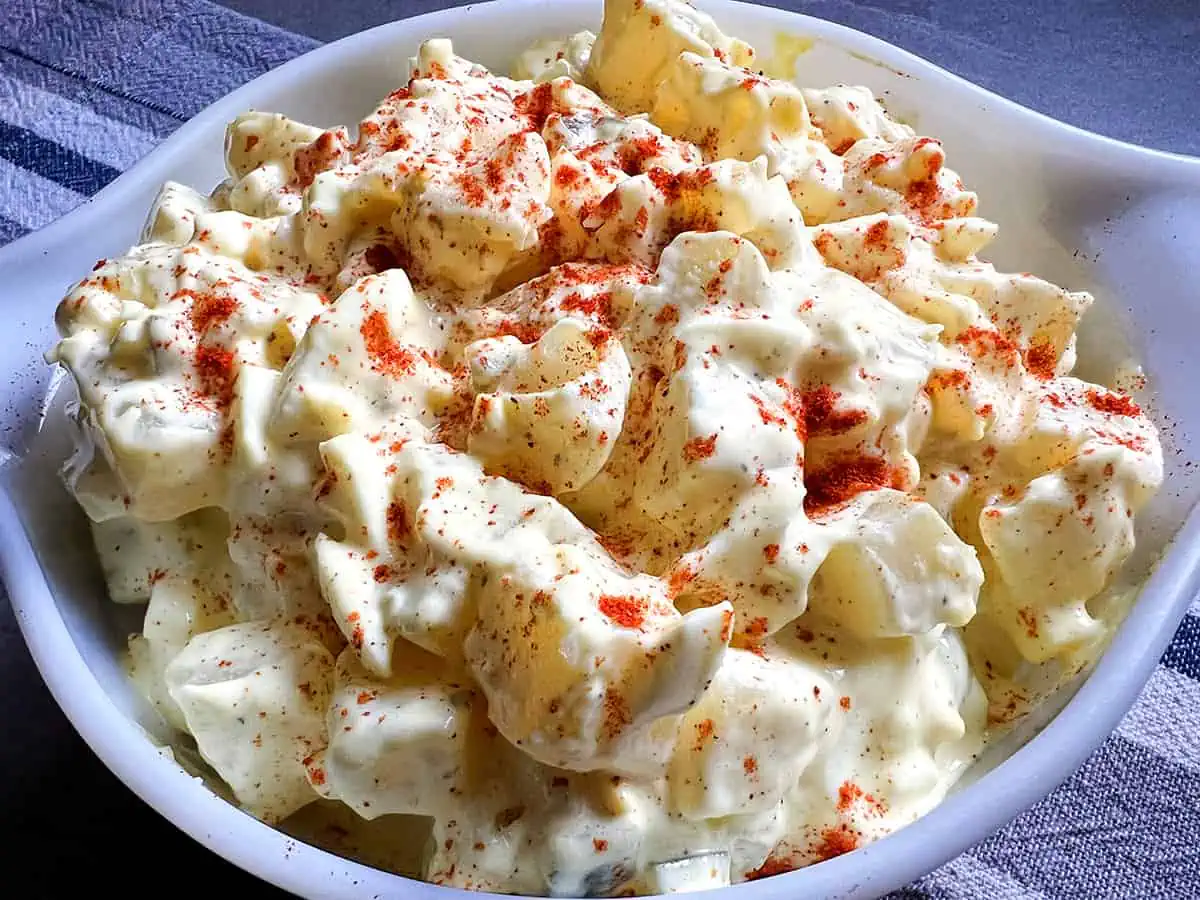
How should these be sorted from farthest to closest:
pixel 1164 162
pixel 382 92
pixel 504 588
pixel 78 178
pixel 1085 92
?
pixel 1085 92
pixel 78 178
pixel 382 92
pixel 1164 162
pixel 504 588

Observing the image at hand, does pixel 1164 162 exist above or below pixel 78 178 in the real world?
above

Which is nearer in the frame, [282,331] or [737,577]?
[737,577]

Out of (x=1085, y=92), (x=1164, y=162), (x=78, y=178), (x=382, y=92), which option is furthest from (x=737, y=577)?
(x=1085, y=92)

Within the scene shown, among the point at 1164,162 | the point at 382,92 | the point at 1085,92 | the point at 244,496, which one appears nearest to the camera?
the point at 244,496

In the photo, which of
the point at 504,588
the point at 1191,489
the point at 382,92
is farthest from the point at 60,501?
the point at 1191,489

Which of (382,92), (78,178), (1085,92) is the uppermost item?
(382,92)

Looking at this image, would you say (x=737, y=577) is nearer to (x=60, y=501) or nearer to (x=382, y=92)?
(x=60, y=501)

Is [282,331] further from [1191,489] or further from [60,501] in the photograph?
[1191,489]
